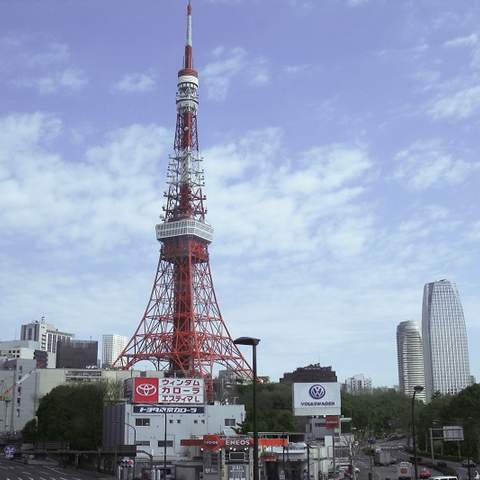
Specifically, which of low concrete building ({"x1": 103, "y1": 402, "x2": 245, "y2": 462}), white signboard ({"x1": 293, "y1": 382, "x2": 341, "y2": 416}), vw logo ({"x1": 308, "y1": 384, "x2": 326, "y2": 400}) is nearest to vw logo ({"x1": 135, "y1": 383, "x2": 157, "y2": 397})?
low concrete building ({"x1": 103, "y1": 402, "x2": 245, "y2": 462})

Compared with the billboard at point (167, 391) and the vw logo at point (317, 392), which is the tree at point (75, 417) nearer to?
the billboard at point (167, 391)

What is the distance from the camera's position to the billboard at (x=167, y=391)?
8662 centimetres

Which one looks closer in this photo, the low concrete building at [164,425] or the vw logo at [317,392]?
the vw logo at [317,392]

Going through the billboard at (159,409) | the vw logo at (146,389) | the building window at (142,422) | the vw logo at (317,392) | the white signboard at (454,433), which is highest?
the vw logo at (146,389)

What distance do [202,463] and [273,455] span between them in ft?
21.9

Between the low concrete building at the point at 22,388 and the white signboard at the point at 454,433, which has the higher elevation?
the low concrete building at the point at 22,388

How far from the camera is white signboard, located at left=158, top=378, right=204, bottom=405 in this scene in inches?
3445

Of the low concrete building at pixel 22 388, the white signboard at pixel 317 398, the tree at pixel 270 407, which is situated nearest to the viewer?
the white signboard at pixel 317 398

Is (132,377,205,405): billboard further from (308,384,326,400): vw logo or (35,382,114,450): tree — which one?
(35,382,114,450): tree

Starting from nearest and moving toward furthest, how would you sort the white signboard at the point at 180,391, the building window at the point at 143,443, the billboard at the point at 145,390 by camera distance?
the building window at the point at 143,443
the billboard at the point at 145,390
the white signboard at the point at 180,391

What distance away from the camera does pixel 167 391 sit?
8775 centimetres

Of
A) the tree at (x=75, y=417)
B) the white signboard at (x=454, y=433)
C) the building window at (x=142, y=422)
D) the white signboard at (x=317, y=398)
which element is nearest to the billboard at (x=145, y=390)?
the building window at (x=142, y=422)

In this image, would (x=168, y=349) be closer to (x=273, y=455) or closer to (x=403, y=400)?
(x=273, y=455)

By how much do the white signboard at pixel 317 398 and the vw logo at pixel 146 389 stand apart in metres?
19.2
